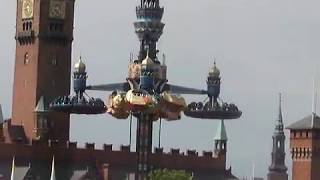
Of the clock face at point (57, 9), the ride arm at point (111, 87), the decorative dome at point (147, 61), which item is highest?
the clock face at point (57, 9)

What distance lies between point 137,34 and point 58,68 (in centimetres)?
1762

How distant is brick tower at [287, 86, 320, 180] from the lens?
151625 mm

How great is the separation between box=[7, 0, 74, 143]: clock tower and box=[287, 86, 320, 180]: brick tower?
2088 cm

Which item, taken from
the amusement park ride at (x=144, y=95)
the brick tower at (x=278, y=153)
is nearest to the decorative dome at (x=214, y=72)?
the amusement park ride at (x=144, y=95)

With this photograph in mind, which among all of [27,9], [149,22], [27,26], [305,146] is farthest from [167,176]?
[305,146]

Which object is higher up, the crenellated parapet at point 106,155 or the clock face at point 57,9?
the clock face at point 57,9

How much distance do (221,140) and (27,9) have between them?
81.3ft

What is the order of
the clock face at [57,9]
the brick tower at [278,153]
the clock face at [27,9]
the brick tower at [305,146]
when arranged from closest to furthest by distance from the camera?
the clock face at [57,9], the clock face at [27,9], the brick tower at [305,146], the brick tower at [278,153]

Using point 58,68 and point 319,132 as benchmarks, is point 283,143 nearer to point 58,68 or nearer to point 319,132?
point 319,132

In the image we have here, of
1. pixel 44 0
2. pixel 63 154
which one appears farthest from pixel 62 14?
pixel 63 154

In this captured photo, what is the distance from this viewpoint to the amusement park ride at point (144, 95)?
12538cm

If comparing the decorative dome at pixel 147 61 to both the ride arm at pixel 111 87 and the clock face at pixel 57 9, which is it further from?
the clock face at pixel 57 9

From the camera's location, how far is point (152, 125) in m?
129

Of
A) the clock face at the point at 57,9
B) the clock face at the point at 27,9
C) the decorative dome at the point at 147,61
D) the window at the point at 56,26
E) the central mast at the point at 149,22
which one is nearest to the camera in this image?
the decorative dome at the point at 147,61
